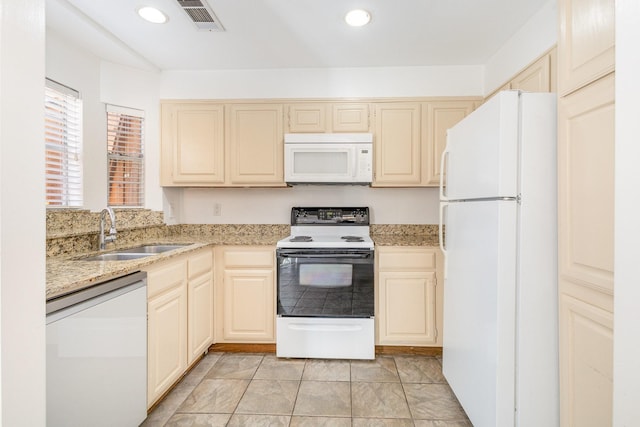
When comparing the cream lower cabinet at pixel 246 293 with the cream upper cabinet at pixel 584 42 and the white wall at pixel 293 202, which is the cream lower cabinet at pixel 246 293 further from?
the cream upper cabinet at pixel 584 42

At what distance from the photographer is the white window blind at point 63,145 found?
2.15 metres

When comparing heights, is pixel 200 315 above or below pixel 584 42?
below

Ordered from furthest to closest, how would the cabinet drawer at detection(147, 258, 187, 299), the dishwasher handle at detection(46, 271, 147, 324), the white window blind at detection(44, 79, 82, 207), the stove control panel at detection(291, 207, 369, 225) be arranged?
the stove control panel at detection(291, 207, 369, 225), the white window blind at detection(44, 79, 82, 207), the cabinet drawer at detection(147, 258, 187, 299), the dishwasher handle at detection(46, 271, 147, 324)

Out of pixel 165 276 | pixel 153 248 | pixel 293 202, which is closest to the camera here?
pixel 165 276

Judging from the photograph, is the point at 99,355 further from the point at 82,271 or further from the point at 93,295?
the point at 82,271

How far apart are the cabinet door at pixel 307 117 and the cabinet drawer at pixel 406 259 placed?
1.23 meters

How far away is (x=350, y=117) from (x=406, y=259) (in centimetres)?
129

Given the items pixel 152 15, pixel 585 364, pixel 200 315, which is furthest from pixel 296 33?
pixel 585 364

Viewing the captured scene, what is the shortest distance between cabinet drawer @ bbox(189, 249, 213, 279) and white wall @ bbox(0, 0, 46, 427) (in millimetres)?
1574

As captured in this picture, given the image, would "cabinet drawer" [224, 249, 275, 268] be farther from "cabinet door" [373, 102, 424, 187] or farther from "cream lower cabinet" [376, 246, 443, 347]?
"cabinet door" [373, 102, 424, 187]

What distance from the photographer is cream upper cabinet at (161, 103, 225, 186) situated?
282 cm

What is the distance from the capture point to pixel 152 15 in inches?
80.0

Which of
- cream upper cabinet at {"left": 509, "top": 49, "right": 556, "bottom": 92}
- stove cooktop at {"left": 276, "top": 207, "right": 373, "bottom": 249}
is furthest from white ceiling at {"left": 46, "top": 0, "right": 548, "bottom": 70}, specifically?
stove cooktop at {"left": 276, "top": 207, "right": 373, "bottom": 249}

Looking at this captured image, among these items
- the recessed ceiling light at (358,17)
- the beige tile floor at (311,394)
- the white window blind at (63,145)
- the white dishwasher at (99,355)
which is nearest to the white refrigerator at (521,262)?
the beige tile floor at (311,394)
